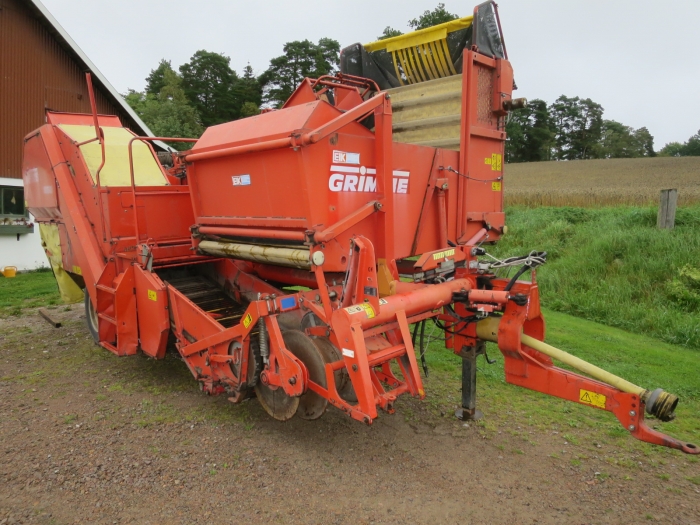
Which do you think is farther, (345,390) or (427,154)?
(427,154)

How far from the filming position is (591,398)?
312 cm

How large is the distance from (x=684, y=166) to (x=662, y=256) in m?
27.4

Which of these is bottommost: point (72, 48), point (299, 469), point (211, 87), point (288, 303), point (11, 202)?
point (299, 469)

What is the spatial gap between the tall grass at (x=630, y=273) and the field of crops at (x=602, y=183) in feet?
15.0

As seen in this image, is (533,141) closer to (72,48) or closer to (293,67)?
(293,67)

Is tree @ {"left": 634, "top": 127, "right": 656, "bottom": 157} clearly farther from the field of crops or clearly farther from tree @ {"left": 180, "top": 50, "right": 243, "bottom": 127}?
tree @ {"left": 180, "top": 50, "right": 243, "bottom": 127}

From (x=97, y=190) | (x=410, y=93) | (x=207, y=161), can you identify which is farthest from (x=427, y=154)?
(x=97, y=190)

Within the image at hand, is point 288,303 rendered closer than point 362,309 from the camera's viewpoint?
No

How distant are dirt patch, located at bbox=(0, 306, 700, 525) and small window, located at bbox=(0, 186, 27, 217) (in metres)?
8.08

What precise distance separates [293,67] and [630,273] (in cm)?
3841

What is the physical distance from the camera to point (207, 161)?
434 cm

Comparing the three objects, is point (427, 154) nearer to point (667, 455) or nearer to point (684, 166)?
point (667, 455)

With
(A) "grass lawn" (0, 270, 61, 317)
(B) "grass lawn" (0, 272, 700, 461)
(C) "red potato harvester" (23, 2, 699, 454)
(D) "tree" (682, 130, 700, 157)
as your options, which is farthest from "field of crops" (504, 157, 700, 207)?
(D) "tree" (682, 130, 700, 157)

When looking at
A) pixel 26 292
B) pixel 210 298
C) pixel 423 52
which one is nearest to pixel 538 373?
pixel 423 52
